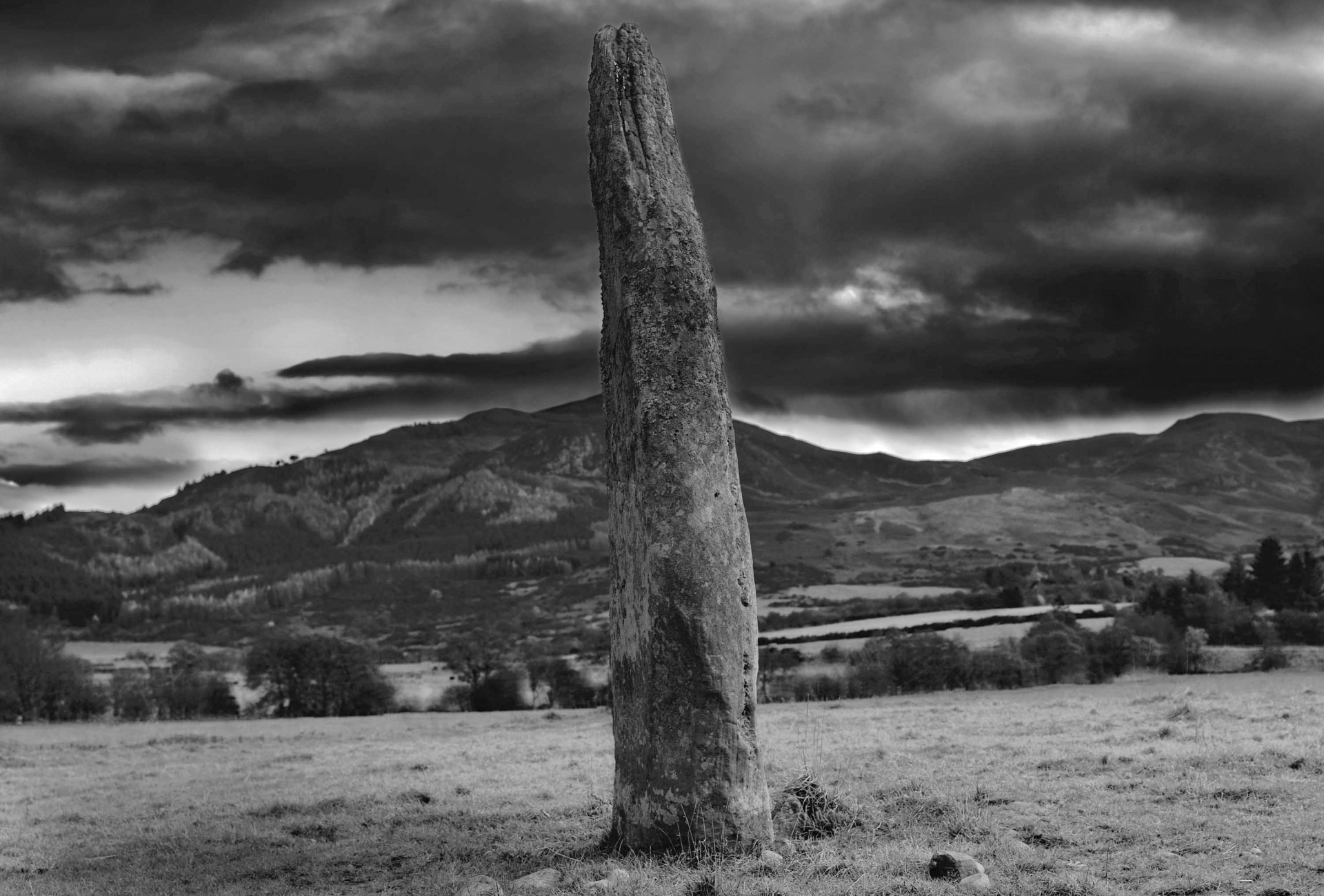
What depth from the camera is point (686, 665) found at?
13.4 m

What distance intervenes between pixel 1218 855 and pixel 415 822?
1144 cm

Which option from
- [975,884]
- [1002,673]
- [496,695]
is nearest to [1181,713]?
[975,884]

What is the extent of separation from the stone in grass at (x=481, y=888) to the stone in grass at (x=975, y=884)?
4.88 m

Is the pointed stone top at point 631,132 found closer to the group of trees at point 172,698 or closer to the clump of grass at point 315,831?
the clump of grass at point 315,831

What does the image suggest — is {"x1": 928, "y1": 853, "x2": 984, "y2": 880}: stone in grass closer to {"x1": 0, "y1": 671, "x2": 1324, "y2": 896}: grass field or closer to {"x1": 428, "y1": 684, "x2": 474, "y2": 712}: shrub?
{"x1": 0, "y1": 671, "x2": 1324, "y2": 896}: grass field

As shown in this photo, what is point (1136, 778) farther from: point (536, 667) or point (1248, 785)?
point (536, 667)

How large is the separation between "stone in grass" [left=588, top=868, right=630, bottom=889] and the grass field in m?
0.14

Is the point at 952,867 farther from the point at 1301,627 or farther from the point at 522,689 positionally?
the point at 1301,627

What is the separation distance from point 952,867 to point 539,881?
4.55m

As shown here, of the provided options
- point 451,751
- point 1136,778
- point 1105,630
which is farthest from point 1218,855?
point 1105,630

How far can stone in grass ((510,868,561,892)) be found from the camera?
40.5ft

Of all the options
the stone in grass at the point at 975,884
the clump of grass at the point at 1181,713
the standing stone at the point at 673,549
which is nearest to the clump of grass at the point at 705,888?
the standing stone at the point at 673,549

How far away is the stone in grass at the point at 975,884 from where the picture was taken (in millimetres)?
11312

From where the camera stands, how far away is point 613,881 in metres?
12.0
